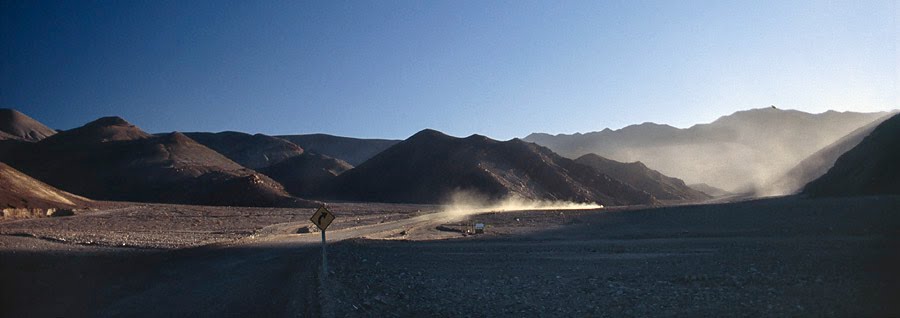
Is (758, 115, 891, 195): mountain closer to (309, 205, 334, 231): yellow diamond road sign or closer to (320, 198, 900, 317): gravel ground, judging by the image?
(320, 198, 900, 317): gravel ground

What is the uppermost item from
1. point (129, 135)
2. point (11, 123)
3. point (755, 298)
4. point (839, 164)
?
point (11, 123)

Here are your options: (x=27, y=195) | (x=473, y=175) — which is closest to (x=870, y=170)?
(x=473, y=175)

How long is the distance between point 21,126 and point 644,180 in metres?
173

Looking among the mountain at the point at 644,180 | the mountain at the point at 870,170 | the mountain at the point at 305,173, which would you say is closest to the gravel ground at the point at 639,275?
the mountain at the point at 870,170

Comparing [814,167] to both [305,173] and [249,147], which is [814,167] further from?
[249,147]

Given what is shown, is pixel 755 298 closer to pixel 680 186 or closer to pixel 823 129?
pixel 680 186

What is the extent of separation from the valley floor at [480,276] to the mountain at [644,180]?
7924cm

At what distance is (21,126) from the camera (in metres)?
168

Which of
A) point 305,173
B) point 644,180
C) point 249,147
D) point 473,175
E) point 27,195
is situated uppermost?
point 249,147

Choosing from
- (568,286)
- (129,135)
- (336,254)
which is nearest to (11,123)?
(129,135)

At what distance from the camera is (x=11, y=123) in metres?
167

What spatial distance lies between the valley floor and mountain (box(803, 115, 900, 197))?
11.1 metres

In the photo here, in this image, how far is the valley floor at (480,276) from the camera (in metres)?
11.9

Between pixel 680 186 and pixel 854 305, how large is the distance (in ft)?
403
